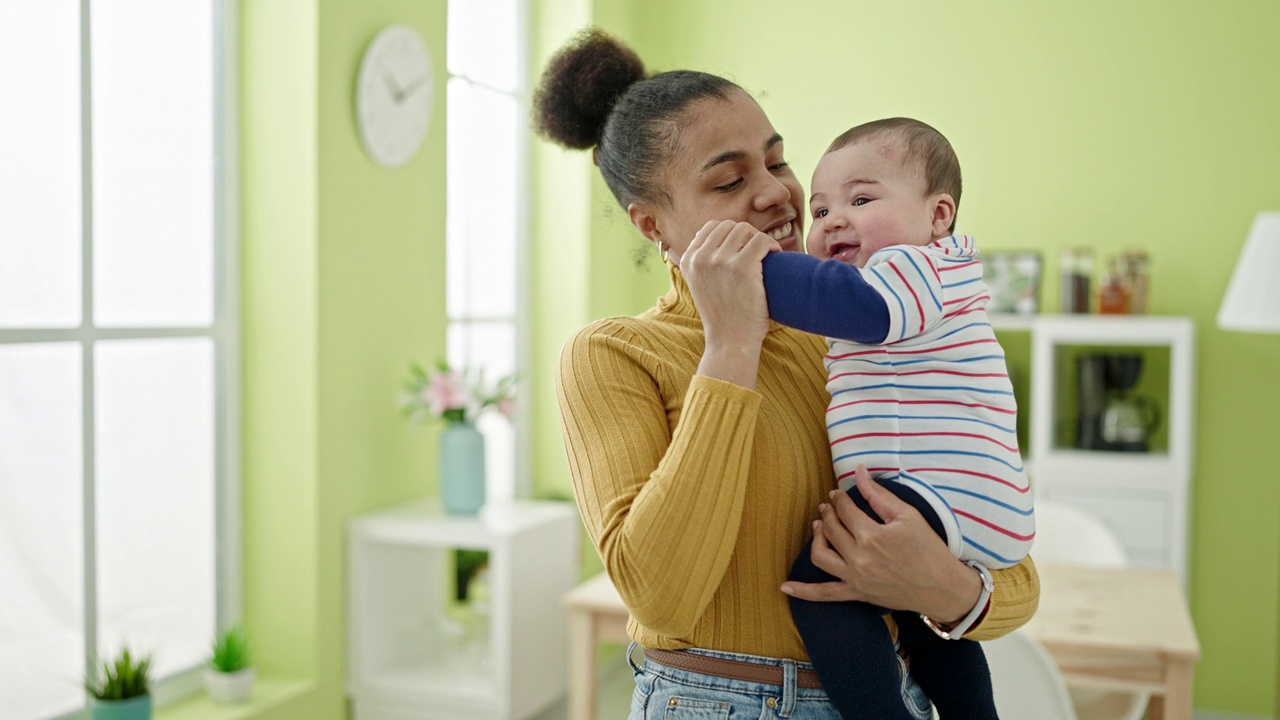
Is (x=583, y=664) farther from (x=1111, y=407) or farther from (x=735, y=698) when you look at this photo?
(x=1111, y=407)

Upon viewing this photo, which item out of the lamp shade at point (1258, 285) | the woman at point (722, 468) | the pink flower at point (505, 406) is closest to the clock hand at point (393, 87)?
the pink flower at point (505, 406)

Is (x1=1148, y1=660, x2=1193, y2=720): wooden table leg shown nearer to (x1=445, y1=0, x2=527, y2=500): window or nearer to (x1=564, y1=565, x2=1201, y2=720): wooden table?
(x1=564, y1=565, x2=1201, y2=720): wooden table

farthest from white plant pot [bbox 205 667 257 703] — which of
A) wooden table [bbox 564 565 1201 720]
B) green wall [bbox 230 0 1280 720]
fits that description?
wooden table [bbox 564 565 1201 720]

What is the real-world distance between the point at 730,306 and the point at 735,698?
0.37 metres

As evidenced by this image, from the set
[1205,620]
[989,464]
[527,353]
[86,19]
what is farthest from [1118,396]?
[86,19]

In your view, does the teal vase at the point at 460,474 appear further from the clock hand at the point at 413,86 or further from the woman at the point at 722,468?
the woman at the point at 722,468

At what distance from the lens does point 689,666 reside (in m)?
1.06

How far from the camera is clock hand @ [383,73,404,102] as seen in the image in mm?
2988

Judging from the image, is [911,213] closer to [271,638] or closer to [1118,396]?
[271,638]

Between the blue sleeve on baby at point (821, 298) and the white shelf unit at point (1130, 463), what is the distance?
9.60 ft

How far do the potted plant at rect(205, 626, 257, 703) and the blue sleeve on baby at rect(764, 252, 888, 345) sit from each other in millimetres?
1945

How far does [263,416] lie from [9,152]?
0.88 metres

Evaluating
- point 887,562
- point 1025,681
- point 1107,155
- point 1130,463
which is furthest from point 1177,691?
point 1107,155

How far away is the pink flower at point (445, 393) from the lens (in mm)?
2938
